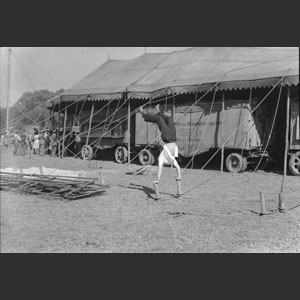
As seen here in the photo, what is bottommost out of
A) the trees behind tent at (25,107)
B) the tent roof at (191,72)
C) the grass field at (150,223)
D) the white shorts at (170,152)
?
the grass field at (150,223)

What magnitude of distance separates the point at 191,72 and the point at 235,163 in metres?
3.17

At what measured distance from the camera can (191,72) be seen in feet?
42.2

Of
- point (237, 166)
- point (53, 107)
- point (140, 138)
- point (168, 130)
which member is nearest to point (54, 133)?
point (53, 107)

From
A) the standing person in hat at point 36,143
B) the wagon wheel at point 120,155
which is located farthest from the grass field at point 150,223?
the wagon wheel at point 120,155

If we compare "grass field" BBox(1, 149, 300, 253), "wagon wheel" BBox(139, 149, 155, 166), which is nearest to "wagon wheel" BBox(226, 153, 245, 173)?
"wagon wheel" BBox(139, 149, 155, 166)

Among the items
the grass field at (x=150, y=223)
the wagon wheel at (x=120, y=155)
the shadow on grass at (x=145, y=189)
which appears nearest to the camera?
the grass field at (x=150, y=223)

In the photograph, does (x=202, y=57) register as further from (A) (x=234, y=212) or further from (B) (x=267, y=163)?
(A) (x=234, y=212)

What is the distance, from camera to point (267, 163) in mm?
12273

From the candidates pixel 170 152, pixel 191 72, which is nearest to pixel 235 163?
pixel 191 72

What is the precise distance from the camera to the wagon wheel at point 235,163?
1141cm

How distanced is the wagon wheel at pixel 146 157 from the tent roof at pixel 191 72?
5.67 ft

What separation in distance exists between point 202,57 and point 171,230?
8657 mm

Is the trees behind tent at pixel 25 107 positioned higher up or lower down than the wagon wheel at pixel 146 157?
higher up

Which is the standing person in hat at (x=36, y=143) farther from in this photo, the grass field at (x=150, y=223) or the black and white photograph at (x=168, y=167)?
the grass field at (x=150, y=223)
